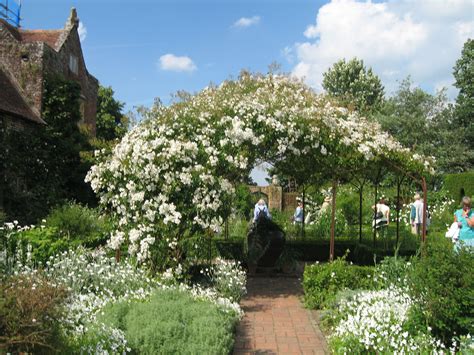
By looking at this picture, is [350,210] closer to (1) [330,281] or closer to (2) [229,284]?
(1) [330,281]

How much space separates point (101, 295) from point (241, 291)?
7.06ft

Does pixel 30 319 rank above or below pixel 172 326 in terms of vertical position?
above

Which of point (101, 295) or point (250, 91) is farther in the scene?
point (250, 91)

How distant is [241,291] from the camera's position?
767 centimetres

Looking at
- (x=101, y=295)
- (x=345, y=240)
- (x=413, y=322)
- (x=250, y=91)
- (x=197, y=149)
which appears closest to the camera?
(x=413, y=322)

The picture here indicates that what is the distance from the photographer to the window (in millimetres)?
20234

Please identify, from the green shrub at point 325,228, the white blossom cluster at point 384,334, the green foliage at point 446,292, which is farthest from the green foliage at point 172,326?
the green shrub at point 325,228

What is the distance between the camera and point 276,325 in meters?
6.57

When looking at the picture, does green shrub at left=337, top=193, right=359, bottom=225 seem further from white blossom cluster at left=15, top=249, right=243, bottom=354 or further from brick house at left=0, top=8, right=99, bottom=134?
brick house at left=0, top=8, right=99, bottom=134

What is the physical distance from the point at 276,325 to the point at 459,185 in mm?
19715

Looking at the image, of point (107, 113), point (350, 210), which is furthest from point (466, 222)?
point (107, 113)

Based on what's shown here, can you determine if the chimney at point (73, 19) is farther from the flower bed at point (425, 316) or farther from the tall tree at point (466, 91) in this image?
the tall tree at point (466, 91)

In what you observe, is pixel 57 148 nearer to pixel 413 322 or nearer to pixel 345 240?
pixel 345 240

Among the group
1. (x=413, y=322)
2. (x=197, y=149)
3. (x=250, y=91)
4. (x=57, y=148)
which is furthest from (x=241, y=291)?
(x=57, y=148)
